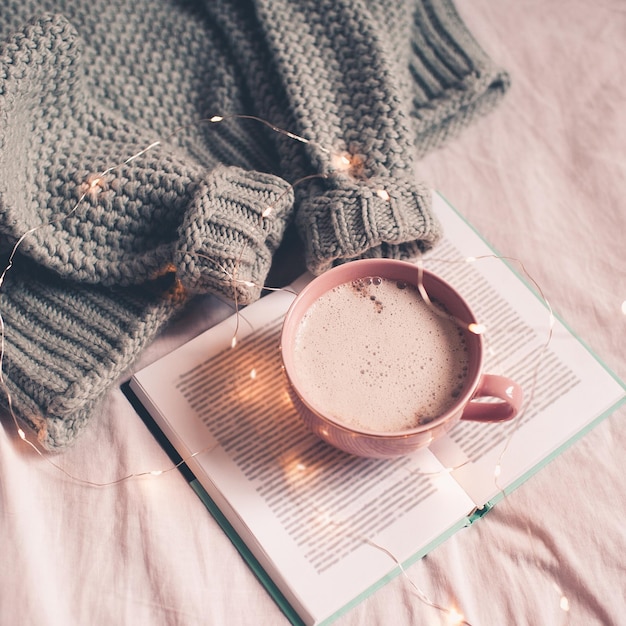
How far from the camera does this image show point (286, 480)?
2.11 ft

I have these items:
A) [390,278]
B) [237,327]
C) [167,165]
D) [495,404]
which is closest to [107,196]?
[167,165]

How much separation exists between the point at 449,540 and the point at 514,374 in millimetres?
183

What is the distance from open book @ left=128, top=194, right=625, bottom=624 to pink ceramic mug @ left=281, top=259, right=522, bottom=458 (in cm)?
6

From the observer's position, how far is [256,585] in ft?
2.04

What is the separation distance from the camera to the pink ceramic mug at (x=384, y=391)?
1.84ft

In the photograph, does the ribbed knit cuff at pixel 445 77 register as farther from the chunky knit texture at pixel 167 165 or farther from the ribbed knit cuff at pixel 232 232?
the ribbed knit cuff at pixel 232 232

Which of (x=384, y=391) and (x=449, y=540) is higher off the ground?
(x=384, y=391)

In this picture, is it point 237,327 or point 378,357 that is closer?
point 378,357

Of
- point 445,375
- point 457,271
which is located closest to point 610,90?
point 457,271

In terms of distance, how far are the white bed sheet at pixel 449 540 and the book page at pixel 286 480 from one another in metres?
0.03

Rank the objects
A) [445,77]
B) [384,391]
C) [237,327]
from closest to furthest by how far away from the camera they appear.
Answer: [384,391] → [237,327] → [445,77]

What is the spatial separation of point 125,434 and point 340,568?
0.81 ft

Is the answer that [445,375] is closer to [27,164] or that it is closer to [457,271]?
[457,271]

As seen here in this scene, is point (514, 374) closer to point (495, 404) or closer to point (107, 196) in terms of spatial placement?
point (495, 404)
